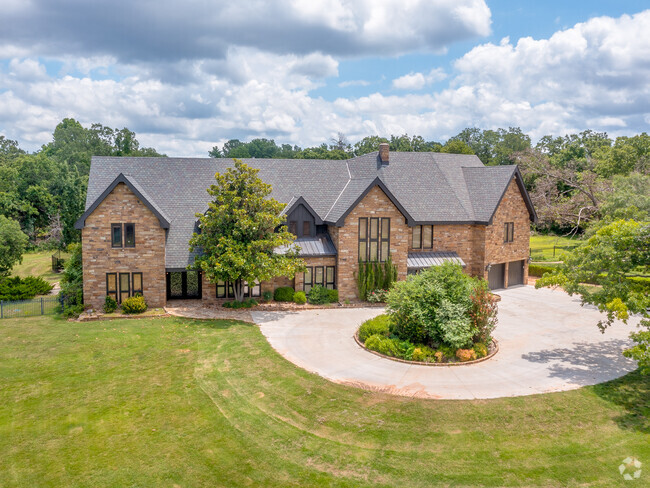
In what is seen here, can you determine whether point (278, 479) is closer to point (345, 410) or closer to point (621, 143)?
point (345, 410)

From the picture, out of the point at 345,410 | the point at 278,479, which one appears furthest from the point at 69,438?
the point at 345,410

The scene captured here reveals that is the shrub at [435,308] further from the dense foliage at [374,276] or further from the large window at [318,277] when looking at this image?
the large window at [318,277]

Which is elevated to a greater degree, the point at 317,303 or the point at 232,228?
the point at 232,228

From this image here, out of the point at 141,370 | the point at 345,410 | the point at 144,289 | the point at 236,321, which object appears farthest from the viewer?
the point at 144,289

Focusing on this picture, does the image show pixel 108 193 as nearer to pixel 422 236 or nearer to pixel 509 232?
pixel 422 236

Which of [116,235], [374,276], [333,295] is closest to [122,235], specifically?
[116,235]

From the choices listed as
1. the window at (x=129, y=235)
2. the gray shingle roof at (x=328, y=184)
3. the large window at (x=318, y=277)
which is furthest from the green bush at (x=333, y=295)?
the window at (x=129, y=235)
